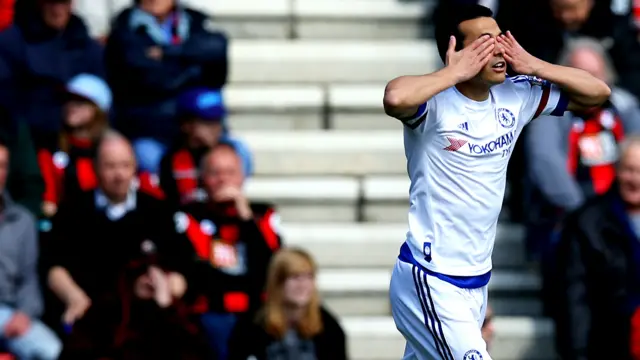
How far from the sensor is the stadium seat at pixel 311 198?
892 cm

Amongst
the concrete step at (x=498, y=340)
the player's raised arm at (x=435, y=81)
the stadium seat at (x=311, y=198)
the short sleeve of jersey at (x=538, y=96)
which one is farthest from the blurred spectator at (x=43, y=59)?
the player's raised arm at (x=435, y=81)

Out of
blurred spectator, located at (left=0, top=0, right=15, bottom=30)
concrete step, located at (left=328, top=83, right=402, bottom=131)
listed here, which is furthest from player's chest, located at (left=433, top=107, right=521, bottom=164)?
blurred spectator, located at (left=0, top=0, right=15, bottom=30)

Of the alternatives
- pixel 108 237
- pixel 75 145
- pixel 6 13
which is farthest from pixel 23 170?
pixel 6 13

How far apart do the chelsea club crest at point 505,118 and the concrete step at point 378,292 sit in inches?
128

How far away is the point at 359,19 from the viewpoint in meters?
9.82

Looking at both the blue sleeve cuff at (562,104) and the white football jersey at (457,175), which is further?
the blue sleeve cuff at (562,104)

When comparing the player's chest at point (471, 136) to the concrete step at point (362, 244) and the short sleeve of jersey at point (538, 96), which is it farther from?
the concrete step at point (362, 244)

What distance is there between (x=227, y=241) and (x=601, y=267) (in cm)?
186

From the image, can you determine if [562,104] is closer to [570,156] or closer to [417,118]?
[417,118]

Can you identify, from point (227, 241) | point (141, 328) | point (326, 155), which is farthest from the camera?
point (326, 155)

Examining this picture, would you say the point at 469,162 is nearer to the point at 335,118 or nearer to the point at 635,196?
the point at 635,196

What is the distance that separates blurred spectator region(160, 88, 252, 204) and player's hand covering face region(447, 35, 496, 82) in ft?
10.5

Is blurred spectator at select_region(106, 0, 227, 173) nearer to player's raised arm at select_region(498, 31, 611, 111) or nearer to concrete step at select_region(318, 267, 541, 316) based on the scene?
concrete step at select_region(318, 267, 541, 316)

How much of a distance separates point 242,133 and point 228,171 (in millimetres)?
1240
